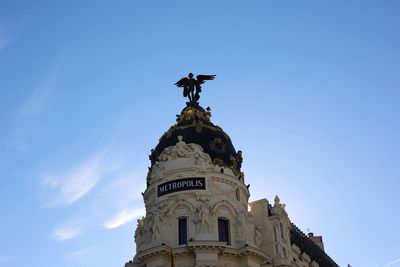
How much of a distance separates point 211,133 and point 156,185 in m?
7.00

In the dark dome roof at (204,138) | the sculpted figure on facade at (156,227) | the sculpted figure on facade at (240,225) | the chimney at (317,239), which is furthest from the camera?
the chimney at (317,239)

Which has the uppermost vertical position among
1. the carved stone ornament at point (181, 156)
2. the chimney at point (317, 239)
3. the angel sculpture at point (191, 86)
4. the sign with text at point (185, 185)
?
the angel sculpture at point (191, 86)

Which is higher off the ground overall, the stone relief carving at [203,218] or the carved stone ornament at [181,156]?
the carved stone ornament at [181,156]

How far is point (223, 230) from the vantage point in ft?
157

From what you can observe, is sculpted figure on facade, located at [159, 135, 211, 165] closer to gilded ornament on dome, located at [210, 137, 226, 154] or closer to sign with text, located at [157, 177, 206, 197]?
gilded ornament on dome, located at [210, 137, 226, 154]

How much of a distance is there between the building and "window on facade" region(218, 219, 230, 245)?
8 centimetres

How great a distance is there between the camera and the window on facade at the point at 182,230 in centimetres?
4666

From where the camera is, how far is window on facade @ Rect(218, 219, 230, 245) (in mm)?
47281

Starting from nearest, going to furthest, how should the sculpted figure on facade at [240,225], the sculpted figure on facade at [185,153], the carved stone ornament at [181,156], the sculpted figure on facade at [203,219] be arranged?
the sculpted figure on facade at [203,219] < the sculpted figure on facade at [240,225] < the carved stone ornament at [181,156] < the sculpted figure on facade at [185,153]

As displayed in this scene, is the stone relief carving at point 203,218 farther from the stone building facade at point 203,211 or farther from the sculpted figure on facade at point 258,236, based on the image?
the sculpted figure on facade at point 258,236

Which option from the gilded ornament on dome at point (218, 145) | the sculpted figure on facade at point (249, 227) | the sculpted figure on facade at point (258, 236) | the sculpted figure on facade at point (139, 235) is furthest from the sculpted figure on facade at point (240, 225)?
the sculpted figure on facade at point (139, 235)

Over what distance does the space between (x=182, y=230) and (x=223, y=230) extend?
3345 millimetres

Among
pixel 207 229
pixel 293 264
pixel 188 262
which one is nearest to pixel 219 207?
pixel 207 229

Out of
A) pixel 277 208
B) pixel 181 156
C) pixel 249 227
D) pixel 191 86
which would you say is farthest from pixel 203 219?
pixel 191 86
